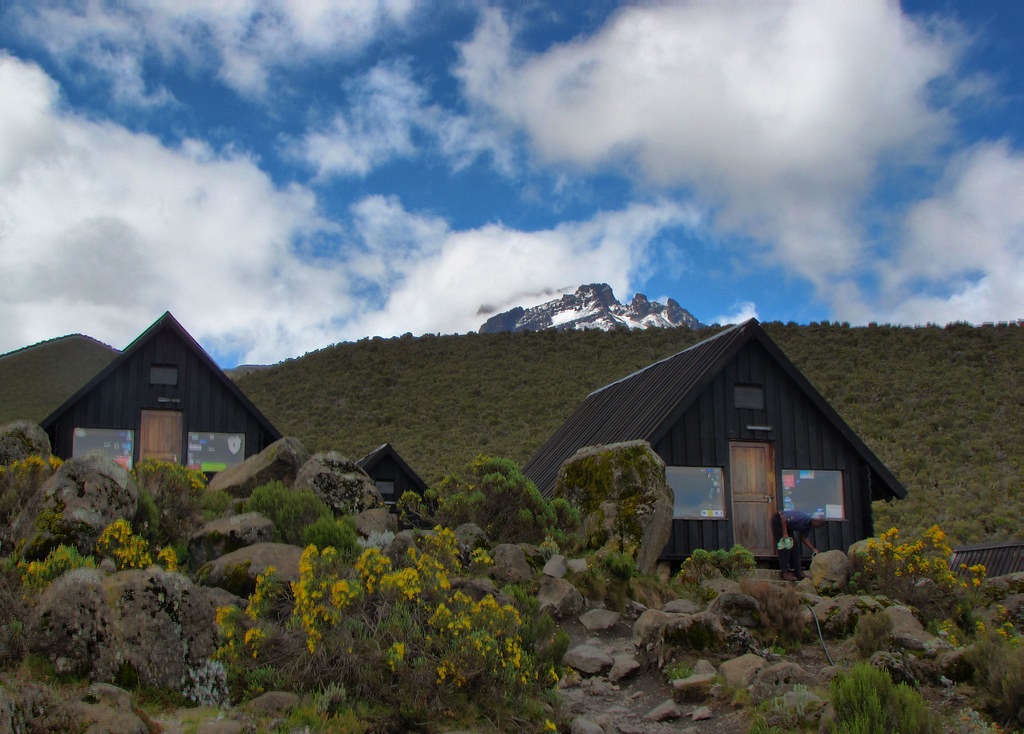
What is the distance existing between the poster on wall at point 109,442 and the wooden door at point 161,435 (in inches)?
12.0

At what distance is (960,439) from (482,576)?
114 ft

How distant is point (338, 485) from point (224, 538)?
281 cm

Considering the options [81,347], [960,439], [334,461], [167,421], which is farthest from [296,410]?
[81,347]

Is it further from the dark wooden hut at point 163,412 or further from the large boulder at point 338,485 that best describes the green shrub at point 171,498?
the dark wooden hut at point 163,412

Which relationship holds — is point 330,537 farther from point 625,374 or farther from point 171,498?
point 625,374

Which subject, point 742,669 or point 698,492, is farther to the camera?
point 698,492

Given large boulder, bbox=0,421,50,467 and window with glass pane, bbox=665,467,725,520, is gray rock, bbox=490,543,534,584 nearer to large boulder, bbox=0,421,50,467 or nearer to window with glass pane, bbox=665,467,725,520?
window with glass pane, bbox=665,467,725,520

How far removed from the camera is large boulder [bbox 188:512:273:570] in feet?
36.6

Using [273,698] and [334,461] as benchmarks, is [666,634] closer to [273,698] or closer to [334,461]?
[273,698]

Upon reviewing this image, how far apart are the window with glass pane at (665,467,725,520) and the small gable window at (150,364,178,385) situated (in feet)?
43.3

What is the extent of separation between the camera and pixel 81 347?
10631 cm

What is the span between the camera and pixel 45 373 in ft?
316

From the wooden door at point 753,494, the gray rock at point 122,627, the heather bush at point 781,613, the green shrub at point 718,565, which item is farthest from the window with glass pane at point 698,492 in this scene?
the gray rock at point 122,627

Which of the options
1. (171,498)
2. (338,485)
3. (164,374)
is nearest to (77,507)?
(171,498)
